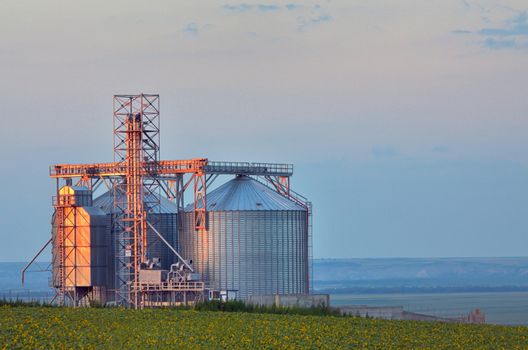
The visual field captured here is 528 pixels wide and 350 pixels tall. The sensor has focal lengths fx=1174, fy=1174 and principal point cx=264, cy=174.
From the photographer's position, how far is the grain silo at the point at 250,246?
82250 millimetres

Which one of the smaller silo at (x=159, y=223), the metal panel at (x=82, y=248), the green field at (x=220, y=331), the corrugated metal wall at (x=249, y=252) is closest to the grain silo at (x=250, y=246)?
the corrugated metal wall at (x=249, y=252)

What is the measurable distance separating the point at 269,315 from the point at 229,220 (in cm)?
2532

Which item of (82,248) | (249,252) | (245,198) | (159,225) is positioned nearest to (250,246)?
(249,252)

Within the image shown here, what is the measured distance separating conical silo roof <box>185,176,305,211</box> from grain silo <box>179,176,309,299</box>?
0.23ft

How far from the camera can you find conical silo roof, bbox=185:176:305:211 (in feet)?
273

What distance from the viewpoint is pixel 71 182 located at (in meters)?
88.9

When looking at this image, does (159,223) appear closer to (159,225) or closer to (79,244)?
(159,225)

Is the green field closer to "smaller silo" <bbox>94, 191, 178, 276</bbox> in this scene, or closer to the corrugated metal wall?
the corrugated metal wall

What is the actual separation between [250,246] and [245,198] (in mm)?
3659

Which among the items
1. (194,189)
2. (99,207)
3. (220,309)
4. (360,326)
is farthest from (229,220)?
(360,326)

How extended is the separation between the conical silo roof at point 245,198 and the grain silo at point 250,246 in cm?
7

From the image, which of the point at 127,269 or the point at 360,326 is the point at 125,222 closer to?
the point at 127,269

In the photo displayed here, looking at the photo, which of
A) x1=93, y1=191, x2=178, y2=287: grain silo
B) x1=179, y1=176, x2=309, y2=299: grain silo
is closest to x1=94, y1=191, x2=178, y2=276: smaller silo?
x1=93, y1=191, x2=178, y2=287: grain silo

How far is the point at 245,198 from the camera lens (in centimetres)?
8394
